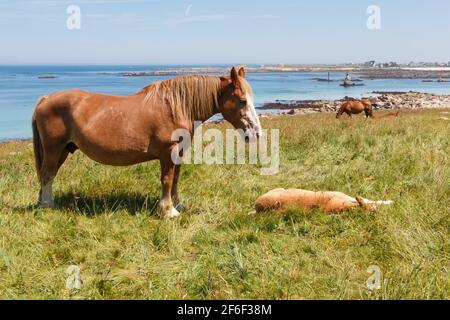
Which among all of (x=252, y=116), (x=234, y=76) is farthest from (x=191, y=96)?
(x=252, y=116)

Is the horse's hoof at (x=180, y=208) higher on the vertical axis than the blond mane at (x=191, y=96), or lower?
lower

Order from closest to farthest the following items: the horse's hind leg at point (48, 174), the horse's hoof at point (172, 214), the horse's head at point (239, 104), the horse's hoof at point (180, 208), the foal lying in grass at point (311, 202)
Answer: the foal lying in grass at point (311, 202), the horse's head at point (239, 104), the horse's hoof at point (172, 214), the horse's hind leg at point (48, 174), the horse's hoof at point (180, 208)

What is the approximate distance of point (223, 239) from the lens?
4898 millimetres

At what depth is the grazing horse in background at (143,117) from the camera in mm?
5746

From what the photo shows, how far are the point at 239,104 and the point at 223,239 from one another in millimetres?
2054

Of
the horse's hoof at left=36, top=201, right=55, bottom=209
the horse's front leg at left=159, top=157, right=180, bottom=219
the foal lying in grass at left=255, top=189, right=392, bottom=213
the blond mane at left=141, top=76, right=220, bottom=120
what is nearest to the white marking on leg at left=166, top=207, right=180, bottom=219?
the horse's front leg at left=159, top=157, right=180, bottom=219

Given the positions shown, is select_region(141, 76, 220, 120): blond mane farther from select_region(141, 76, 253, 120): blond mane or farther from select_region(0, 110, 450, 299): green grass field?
select_region(0, 110, 450, 299): green grass field

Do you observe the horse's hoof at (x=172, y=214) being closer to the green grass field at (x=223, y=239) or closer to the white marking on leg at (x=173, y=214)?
the white marking on leg at (x=173, y=214)

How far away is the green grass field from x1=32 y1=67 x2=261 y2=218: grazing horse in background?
87 cm

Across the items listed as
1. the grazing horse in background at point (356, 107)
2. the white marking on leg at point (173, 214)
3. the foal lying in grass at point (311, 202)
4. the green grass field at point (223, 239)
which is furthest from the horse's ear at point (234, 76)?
the grazing horse in background at point (356, 107)

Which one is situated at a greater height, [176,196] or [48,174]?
[48,174]

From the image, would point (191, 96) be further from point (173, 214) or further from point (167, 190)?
point (173, 214)
